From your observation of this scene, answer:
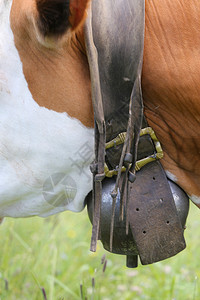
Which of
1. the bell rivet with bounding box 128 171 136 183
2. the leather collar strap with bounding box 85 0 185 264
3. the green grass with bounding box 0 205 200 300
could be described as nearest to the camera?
the leather collar strap with bounding box 85 0 185 264

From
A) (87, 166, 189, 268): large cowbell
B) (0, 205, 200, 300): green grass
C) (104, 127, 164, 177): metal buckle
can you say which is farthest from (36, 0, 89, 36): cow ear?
(0, 205, 200, 300): green grass

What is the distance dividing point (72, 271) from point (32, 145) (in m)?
1.32

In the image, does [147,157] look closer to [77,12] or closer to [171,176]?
[171,176]

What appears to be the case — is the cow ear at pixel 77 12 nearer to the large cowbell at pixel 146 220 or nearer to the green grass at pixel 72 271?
the large cowbell at pixel 146 220

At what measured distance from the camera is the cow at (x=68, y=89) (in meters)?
1.11

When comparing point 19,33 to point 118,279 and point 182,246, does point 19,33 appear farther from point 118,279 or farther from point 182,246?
point 118,279

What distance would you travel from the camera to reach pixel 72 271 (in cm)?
235

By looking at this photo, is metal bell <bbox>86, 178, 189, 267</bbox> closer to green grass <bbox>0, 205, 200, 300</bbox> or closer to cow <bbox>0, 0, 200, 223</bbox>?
cow <bbox>0, 0, 200, 223</bbox>

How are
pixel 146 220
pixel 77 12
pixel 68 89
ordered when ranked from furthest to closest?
1. pixel 146 220
2. pixel 68 89
3. pixel 77 12

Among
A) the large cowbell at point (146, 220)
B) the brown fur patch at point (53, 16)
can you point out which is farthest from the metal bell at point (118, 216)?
the brown fur patch at point (53, 16)

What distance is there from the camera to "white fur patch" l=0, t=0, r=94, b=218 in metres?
1.14

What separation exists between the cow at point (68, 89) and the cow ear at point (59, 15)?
0.02 m

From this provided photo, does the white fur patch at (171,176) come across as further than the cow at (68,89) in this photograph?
Yes

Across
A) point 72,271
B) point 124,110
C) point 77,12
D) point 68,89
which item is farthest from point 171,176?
point 72,271
